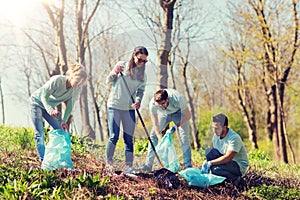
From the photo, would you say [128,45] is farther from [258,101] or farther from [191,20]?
[258,101]

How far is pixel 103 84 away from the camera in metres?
4.91

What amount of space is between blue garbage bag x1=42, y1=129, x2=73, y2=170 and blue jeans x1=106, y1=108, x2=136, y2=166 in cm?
50

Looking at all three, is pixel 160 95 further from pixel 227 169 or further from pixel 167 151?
pixel 227 169

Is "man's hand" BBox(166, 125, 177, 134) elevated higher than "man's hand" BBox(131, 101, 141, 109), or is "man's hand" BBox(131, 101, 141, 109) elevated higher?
"man's hand" BBox(131, 101, 141, 109)

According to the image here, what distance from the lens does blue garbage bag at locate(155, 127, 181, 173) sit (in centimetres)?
511

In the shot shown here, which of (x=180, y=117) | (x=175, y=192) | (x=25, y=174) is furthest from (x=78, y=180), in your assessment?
(x=180, y=117)

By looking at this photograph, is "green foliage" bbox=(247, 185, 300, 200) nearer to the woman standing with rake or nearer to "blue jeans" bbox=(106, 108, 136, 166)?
"blue jeans" bbox=(106, 108, 136, 166)

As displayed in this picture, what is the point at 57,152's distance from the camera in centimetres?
499

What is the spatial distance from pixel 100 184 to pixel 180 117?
1317 mm

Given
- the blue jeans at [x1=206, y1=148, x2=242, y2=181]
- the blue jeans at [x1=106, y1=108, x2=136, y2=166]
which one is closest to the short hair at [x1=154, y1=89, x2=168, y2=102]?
the blue jeans at [x1=106, y1=108, x2=136, y2=166]

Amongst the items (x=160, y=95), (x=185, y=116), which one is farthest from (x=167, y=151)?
(x=160, y=95)

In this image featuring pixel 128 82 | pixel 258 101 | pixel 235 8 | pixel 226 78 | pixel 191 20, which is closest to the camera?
pixel 128 82

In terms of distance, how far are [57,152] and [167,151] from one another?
122cm

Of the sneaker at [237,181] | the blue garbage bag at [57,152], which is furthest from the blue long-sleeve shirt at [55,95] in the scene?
the sneaker at [237,181]
